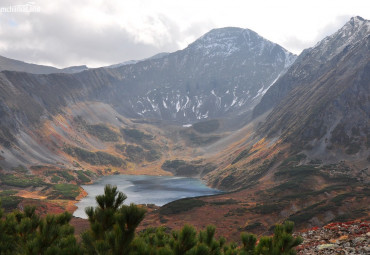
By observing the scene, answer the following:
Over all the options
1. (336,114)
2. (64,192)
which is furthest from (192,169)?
(336,114)

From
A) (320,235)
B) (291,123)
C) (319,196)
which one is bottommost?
(320,235)

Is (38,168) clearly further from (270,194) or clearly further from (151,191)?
(270,194)

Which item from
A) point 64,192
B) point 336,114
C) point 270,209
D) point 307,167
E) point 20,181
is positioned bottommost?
point 270,209

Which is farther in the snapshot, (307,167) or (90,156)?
(90,156)

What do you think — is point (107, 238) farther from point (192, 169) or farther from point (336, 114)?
point (192, 169)

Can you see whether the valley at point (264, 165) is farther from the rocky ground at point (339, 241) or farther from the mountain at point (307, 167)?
the rocky ground at point (339, 241)

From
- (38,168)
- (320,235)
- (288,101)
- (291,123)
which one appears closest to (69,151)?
(38,168)

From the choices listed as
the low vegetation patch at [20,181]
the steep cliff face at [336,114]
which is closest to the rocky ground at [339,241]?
the steep cliff face at [336,114]

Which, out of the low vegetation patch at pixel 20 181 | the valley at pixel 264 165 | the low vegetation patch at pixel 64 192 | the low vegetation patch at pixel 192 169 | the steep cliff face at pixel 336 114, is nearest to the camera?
the valley at pixel 264 165
